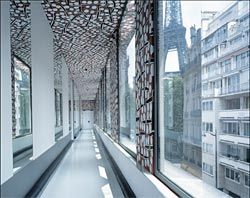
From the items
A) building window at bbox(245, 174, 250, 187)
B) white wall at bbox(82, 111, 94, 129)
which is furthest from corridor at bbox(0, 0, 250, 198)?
white wall at bbox(82, 111, 94, 129)

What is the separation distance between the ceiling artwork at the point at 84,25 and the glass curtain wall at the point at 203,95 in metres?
2.72

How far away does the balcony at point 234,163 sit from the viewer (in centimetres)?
140

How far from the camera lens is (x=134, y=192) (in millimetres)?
4102

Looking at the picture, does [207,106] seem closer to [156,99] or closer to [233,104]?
[233,104]

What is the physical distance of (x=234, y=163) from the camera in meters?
1.49

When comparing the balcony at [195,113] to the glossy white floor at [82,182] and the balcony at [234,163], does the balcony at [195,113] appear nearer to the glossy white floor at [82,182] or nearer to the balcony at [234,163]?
the balcony at [234,163]

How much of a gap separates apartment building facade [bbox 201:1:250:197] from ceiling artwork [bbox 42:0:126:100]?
401 cm

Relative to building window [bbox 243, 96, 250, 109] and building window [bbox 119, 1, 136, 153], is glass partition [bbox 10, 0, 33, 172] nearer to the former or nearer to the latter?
building window [bbox 119, 1, 136, 153]

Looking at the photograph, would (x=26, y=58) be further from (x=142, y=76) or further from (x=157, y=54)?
(x=157, y=54)

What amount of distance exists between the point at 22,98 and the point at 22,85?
8.2 inches

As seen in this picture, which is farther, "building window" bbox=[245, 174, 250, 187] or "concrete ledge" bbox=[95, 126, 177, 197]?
"concrete ledge" bbox=[95, 126, 177, 197]

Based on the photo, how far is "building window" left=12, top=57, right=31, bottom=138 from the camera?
3.76 metres

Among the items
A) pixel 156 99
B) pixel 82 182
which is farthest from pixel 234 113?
pixel 82 182

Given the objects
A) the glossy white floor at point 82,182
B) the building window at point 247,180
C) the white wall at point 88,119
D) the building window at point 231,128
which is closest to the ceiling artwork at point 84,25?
the glossy white floor at point 82,182
